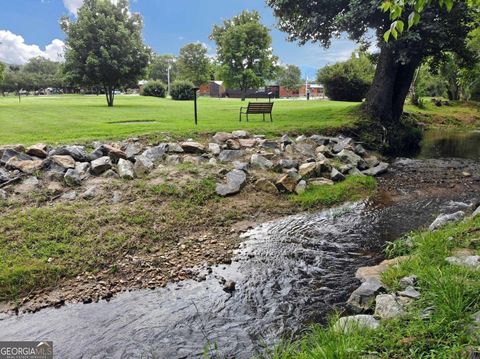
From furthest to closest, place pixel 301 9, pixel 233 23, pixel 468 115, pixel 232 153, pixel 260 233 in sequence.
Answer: pixel 233 23 → pixel 468 115 → pixel 301 9 → pixel 232 153 → pixel 260 233

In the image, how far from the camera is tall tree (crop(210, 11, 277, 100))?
45750mm

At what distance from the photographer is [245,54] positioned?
46.4 metres

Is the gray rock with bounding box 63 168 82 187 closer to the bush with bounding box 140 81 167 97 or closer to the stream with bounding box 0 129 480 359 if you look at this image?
the stream with bounding box 0 129 480 359

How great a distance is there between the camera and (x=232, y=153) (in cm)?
958

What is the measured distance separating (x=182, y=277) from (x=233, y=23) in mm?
51122

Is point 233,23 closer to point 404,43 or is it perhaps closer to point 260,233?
point 404,43

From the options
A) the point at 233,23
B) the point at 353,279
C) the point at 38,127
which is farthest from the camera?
the point at 233,23

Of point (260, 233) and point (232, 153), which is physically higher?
point (232, 153)

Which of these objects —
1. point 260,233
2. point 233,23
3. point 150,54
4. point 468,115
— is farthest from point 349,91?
point 260,233

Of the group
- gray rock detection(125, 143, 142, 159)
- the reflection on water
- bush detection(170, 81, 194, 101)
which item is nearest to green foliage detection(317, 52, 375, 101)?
the reflection on water

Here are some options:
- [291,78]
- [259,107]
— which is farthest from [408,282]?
[291,78]

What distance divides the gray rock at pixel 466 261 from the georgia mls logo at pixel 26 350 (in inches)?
172

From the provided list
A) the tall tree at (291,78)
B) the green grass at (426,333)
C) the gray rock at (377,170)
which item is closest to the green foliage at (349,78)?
the gray rock at (377,170)

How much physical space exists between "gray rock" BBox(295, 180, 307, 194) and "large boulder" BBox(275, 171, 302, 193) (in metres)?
0.07
